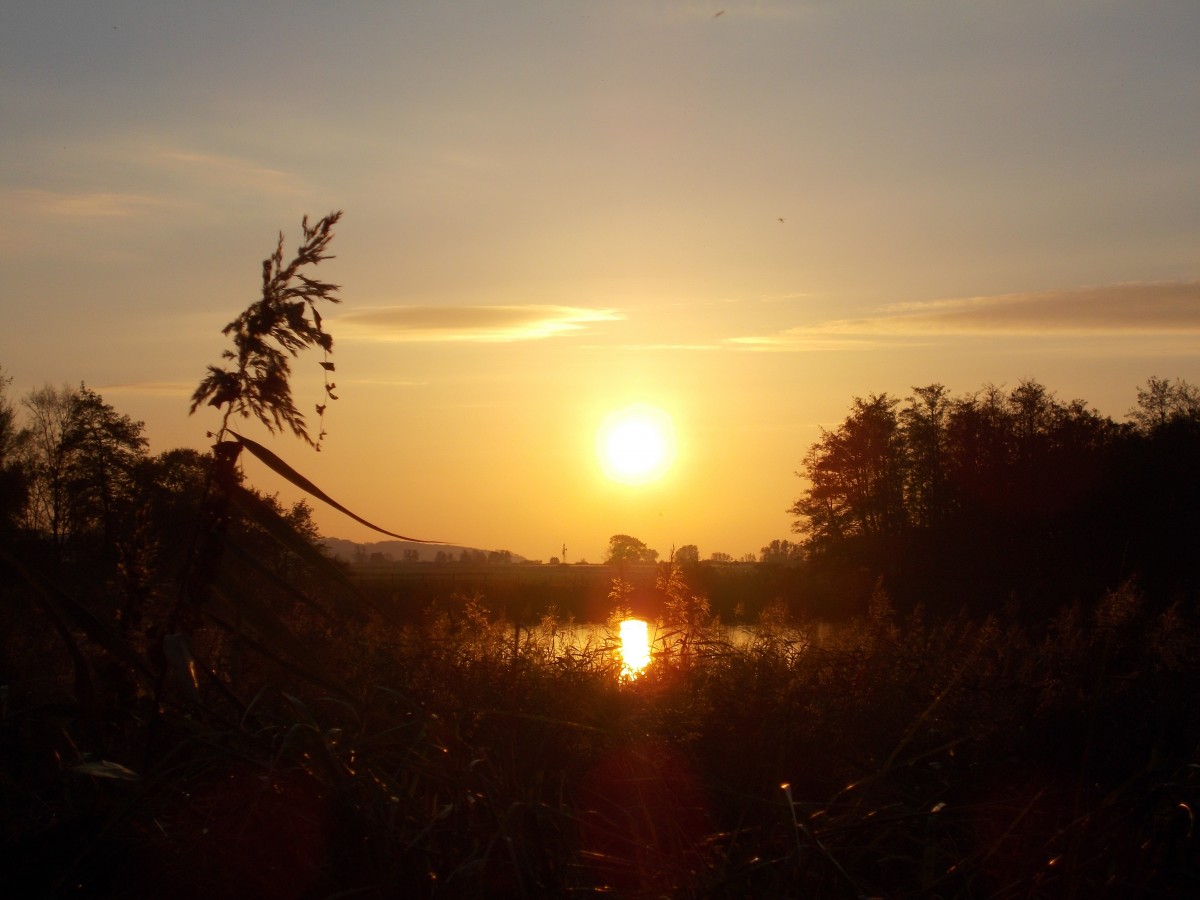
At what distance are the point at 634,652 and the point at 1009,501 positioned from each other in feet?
104

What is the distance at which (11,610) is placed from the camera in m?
3.50

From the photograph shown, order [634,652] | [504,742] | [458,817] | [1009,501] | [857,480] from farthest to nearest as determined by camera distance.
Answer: [857,480] → [1009,501] → [634,652] → [504,742] → [458,817]

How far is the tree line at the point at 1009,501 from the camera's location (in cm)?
2862

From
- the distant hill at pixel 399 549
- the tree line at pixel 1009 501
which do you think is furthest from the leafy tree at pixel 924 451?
the distant hill at pixel 399 549

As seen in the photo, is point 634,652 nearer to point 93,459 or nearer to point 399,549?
point 93,459

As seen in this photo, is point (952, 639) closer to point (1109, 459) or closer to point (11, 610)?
point (11, 610)

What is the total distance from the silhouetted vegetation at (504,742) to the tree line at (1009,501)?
18.8 meters

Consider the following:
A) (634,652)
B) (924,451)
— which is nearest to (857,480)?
(924,451)

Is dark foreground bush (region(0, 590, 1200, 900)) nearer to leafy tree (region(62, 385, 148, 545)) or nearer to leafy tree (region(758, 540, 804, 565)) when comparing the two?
leafy tree (region(62, 385, 148, 545))

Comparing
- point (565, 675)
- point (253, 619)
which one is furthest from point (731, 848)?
point (565, 675)

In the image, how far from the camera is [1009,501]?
3434cm

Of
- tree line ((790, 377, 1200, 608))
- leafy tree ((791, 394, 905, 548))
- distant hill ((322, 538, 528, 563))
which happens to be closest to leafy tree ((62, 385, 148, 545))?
distant hill ((322, 538, 528, 563))

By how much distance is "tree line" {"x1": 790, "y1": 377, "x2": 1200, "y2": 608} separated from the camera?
28.6 metres

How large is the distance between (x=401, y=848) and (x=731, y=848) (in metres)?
0.61
